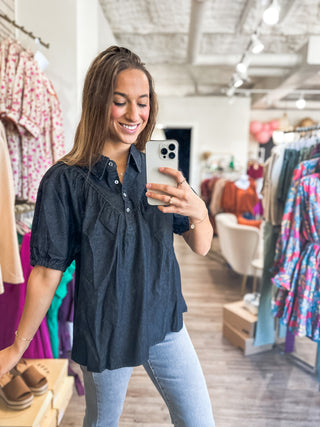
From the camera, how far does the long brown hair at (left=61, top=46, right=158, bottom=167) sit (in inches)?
27.8

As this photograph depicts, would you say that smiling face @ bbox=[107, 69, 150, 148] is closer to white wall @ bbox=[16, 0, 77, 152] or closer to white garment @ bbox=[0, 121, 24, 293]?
white garment @ bbox=[0, 121, 24, 293]

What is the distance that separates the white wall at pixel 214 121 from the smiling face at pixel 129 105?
253 inches

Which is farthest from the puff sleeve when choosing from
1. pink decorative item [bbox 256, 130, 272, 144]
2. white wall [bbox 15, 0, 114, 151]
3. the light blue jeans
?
pink decorative item [bbox 256, 130, 272, 144]

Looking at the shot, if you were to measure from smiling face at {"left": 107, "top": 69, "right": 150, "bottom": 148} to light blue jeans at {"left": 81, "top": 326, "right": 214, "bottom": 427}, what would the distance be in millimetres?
537

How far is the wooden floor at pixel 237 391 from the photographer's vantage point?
1.59m

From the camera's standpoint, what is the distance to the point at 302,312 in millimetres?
1638

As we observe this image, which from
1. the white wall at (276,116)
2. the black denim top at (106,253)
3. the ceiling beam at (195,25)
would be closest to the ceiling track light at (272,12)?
the ceiling beam at (195,25)

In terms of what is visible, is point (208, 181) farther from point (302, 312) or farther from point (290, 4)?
point (302, 312)

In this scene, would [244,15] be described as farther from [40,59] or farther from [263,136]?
[263,136]

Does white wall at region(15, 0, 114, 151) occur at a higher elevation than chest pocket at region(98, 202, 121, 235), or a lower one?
higher

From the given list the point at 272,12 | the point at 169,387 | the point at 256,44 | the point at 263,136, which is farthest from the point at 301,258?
the point at 263,136

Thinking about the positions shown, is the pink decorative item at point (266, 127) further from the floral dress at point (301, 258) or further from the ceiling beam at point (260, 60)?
the floral dress at point (301, 258)

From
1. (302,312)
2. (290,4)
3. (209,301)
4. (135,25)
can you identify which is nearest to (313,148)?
(302,312)

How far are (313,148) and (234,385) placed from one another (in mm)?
1443
